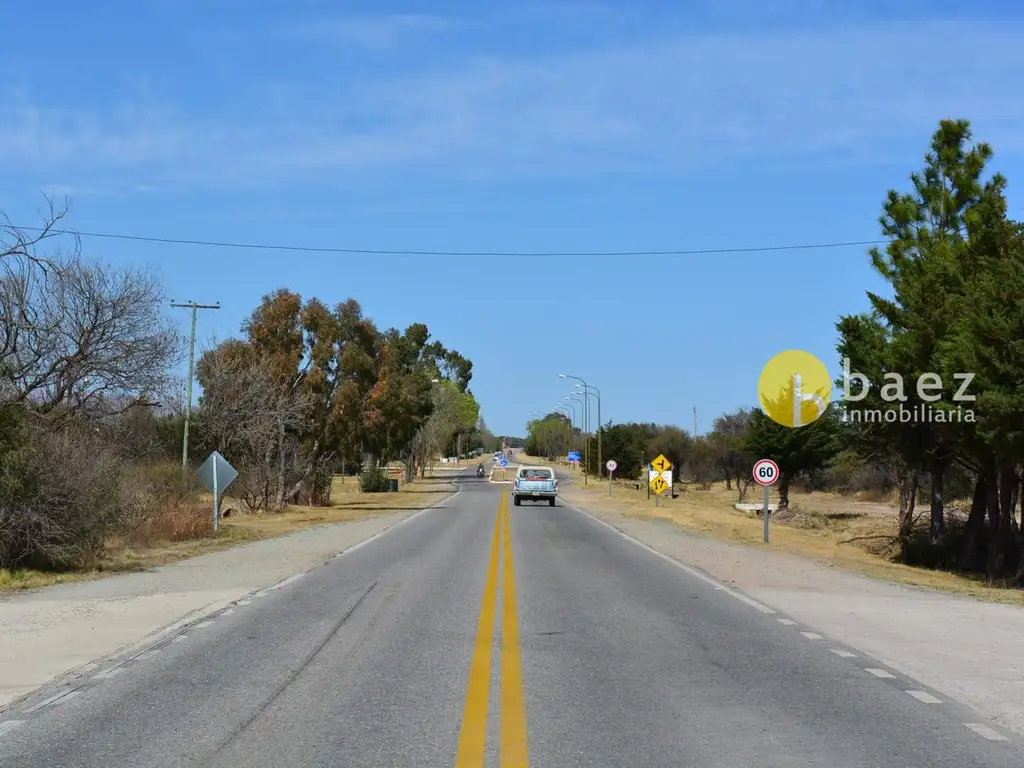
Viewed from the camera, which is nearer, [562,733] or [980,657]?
[562,733]

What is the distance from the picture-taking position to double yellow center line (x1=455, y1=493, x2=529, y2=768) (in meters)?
6.78

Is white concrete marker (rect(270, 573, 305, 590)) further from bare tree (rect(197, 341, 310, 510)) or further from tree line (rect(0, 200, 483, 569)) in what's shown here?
bare tree (rect(197, 341, 310, 510))

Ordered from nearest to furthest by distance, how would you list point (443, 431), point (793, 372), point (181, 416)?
point (181, 416), point (793, 372), point (443, 431)

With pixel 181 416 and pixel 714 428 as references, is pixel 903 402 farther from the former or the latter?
pixel 714 428

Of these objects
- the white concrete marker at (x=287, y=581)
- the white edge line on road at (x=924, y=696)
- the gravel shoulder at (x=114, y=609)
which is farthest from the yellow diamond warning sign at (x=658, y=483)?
the white edge line on road at (x=924, y=696)

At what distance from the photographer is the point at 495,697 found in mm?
8477

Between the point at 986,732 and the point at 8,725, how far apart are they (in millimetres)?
6872

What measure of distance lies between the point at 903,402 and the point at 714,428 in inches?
3027

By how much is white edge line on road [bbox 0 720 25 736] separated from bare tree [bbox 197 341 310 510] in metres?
34.5

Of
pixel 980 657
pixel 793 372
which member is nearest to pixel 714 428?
pixel 793 372

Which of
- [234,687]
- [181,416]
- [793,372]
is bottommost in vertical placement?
[234,687]

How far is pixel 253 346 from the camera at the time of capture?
149 ft

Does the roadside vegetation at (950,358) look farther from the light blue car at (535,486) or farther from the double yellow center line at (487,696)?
the light blue car at (535,486)

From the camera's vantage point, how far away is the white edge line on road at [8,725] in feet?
24.1
